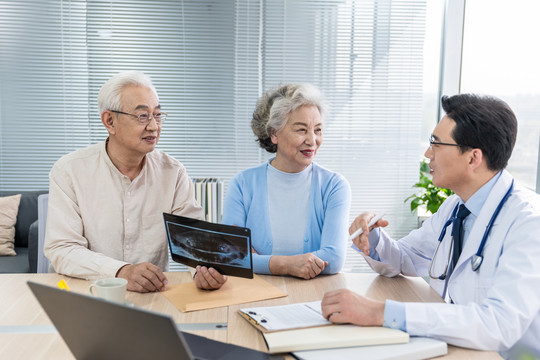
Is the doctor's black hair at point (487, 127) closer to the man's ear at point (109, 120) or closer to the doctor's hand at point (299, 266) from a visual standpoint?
the doctor's hand at point (299, 266)

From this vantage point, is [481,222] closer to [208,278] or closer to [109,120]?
[208,278]

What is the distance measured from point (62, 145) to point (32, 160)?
27cm

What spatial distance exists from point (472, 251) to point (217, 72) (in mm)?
2868

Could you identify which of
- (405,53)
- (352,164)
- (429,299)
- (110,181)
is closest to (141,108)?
(110,181)

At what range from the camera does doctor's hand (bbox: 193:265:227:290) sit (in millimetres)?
1527

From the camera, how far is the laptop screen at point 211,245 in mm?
1416

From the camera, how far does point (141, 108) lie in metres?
1.97

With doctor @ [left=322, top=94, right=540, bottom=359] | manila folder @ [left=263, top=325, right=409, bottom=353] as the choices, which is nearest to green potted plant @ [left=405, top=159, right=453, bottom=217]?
doctor @ [left=322, top=94, right=540, bottom=359]

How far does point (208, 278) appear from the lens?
5.01ft

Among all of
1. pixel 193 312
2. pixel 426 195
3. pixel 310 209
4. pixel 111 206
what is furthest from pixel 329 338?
pixel 426 195

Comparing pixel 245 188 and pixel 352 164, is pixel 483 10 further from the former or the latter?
pixel 245 188

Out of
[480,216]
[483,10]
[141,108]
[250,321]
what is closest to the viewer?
[250,321]

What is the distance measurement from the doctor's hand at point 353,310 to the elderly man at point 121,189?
36.4 inches

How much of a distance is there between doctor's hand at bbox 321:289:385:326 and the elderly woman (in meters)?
0.70
